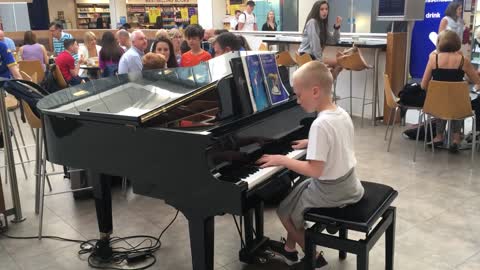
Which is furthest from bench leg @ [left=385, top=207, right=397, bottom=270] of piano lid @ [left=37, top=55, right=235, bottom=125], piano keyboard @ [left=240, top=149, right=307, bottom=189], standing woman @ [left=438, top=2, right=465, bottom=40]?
standing woman @ [left=438, top=2, right=465, bottom=40]

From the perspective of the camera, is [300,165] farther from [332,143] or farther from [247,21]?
[247,21]

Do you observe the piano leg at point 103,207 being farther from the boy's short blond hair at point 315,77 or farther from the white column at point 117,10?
the white column at point 117,10

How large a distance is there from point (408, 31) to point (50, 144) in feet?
15.5

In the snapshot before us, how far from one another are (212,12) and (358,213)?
8.74 meters

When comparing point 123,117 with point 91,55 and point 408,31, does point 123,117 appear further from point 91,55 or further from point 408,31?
point 91,55

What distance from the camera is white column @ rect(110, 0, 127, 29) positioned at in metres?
14.8

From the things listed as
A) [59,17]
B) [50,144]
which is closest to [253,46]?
[50,144]

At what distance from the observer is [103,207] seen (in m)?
2.74

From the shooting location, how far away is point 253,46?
859 centimetres

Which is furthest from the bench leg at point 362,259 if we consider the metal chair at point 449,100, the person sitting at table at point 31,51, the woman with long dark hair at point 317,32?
the person sitting at table at point 31,51

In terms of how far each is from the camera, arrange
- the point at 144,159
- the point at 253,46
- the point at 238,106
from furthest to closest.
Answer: the point at 253,46, the point at 238,106, the point at 144,159

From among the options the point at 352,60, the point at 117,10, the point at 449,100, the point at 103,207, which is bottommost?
the point at 103,207

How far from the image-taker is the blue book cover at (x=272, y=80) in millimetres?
2598

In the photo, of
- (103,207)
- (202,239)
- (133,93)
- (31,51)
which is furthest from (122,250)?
(31,51)
